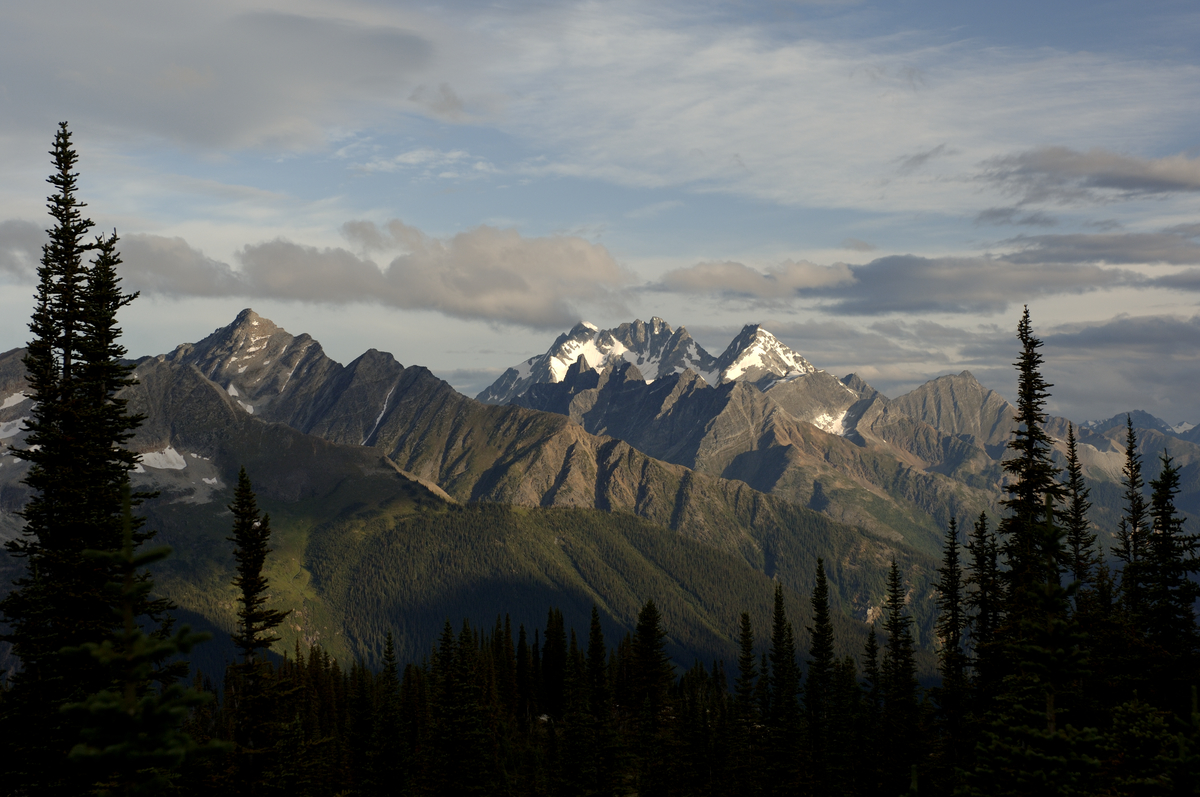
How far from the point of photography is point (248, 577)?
56.2m

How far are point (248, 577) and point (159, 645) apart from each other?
27227 mm

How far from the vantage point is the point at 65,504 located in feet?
159

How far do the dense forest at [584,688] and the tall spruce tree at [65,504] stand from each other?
0.12m

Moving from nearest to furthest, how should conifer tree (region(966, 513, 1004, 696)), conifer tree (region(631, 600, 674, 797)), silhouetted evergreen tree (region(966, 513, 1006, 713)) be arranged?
silhouetted evergreen tree (region(966, 513, 1006, 713)), conifer tree (region(966, 513, 1004, 696)), conifer tree (region(631, 600, 674, 797))

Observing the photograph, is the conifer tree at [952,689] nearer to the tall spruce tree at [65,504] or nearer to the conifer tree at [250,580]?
the conifer tree at [250,580]

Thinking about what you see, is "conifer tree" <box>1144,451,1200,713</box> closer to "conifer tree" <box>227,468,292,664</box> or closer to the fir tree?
"conifer tree" <box>227,468,292,664</box>

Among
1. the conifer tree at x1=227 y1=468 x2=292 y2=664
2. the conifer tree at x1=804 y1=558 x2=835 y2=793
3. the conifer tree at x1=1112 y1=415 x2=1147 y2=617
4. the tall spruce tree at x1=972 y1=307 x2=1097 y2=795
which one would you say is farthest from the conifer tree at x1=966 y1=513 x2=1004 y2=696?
the conifer tree at x1=227 y1=468 x2=292 y2=664

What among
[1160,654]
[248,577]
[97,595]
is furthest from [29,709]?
[1160,654]

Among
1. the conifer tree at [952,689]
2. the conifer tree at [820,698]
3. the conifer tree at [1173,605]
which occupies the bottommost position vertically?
Result: the conifer tree at [820,698]

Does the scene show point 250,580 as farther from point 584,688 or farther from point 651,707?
point 584,688

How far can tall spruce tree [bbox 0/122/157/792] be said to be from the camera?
45.0 m

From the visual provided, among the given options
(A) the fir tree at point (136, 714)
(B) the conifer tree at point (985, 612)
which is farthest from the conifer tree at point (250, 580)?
(B) the conifer tree at point (985, 612)

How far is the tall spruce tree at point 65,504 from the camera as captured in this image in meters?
45.0

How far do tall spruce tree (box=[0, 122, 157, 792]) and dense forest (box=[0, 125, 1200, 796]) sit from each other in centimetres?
12
